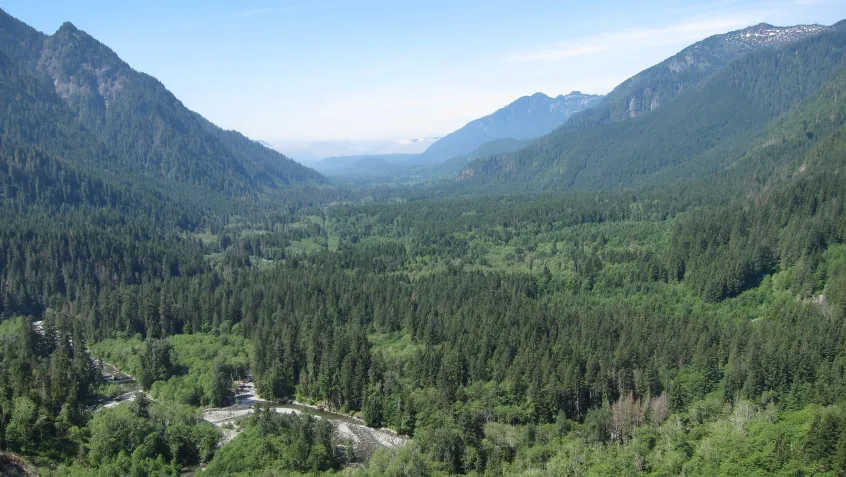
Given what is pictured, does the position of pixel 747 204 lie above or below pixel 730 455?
above

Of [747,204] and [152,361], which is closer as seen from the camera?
[152,361]

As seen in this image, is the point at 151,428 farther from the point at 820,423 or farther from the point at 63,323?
the point at 820,423

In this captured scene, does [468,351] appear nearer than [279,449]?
No

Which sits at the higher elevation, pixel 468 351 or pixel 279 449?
pixel 468 351

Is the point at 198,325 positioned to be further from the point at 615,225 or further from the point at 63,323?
the point at 615,225

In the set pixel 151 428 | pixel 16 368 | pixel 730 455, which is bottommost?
pixel 730 455

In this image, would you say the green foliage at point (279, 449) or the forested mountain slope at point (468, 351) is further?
the forested mountain slope at point (468, 351)

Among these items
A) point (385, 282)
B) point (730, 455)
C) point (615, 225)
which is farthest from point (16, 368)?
point (615, 225)

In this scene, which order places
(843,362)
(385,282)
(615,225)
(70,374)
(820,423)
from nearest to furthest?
(820,423) → (843,362) → (70,374) → (385,282) → (615,225)

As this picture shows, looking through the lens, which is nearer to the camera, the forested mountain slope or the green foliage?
the green foliage

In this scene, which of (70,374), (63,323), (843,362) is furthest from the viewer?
(63,323)
